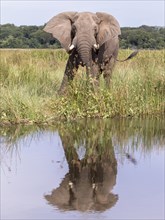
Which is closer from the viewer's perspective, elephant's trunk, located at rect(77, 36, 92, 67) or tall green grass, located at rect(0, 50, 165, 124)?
tall green grass, located at rect(0, 50, 165, 124)

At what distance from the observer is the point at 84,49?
16.0m

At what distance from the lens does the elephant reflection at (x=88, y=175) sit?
27.3ft

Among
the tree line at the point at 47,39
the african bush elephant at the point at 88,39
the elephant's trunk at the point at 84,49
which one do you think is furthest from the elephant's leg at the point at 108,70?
the tree line at the point at 47,39

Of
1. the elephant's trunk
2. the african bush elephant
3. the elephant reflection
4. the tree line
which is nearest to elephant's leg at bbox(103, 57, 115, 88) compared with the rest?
the african bush elephant

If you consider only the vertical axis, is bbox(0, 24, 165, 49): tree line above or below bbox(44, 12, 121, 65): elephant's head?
below

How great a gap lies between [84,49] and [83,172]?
6.49 meters

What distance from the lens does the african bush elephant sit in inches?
636

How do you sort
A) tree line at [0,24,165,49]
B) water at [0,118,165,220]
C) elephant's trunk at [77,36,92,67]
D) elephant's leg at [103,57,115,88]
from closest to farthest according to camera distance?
water at [0,118,165,220] → elephant's trunk at [77,36,92,67] → elephant's leg at [103,57,115,88] → tree line at [0,24,165,49]

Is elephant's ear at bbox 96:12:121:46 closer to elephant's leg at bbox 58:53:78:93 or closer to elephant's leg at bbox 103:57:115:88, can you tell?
elephant's leg at bbox 58:53:78:93

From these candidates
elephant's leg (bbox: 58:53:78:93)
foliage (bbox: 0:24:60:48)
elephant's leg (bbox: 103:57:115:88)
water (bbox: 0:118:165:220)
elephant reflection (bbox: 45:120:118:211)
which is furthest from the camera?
foliage (bbox: 0:24:60:48)

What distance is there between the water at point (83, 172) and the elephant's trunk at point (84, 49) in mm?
2245

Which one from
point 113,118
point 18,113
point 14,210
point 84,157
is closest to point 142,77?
point 113,118

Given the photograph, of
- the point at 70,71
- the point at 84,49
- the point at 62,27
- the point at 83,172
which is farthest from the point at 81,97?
the point at 83,172

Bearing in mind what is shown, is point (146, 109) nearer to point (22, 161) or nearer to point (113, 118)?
point (113, 118)
